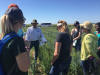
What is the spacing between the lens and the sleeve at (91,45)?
2.79m

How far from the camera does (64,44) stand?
2609 mm

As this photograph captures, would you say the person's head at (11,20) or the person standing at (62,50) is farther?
the person standing at (62,50)

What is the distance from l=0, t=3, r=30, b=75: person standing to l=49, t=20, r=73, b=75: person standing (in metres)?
1.15

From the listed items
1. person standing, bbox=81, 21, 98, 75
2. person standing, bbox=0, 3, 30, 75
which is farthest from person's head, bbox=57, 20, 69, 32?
person standing, bbox=0, 3, 30, 75

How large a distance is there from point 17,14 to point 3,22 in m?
0.17

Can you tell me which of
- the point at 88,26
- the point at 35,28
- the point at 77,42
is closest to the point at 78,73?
the point at 88,26

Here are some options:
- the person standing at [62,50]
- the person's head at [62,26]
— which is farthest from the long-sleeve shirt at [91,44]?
the person's head at [62,26]

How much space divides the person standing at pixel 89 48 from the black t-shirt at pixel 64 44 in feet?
1.42

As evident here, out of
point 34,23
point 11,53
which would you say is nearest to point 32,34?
point 34,23

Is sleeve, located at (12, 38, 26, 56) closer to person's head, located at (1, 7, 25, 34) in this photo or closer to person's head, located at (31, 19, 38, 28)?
person's head, located at (1, 7, 25, 34)

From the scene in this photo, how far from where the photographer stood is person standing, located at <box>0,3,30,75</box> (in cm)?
140

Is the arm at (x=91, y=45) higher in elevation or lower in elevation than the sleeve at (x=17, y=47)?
lower

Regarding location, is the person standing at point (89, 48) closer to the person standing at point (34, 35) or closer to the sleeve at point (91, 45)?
the sleeve at point (91, 45)

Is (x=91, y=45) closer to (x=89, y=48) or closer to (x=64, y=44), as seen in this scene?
(x=89, y=48)
